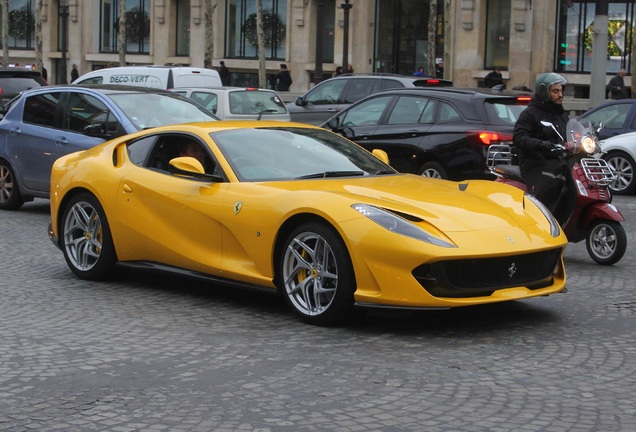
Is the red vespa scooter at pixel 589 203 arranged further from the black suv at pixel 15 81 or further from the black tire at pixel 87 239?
the black suv at pixel 15 81

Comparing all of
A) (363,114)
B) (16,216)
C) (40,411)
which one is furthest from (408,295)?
(363,114)

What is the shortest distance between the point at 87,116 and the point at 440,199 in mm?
7234

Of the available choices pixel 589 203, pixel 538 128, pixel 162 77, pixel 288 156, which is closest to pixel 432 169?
pixel 538 128

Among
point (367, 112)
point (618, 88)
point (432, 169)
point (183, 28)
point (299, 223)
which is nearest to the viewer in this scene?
point (299, 223)

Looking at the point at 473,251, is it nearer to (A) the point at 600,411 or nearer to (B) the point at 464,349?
(B) the point at 464,349

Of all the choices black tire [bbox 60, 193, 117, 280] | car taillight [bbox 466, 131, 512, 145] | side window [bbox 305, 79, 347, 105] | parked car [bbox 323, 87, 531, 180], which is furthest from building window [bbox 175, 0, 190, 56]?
black tire [bbox 60, 193, 117, 280]

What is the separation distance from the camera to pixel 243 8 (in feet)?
172

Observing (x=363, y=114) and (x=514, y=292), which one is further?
(x=363, y=114)

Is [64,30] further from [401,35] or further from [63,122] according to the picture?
[63,122]

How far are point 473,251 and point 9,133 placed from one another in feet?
29.5

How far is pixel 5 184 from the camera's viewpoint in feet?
49.1

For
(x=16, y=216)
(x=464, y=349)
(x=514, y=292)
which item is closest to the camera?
(x=464, y=349)

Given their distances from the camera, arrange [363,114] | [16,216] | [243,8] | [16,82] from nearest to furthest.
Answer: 1. [16,216]
2. [363,114]
3. [16,82]
4. [243,8]

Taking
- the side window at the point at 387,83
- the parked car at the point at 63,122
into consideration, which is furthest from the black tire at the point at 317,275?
the side window at the point at 387,83
